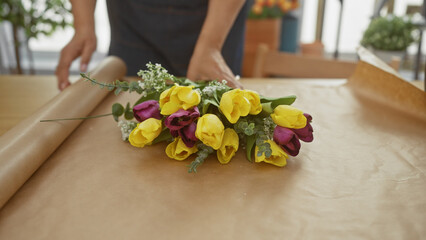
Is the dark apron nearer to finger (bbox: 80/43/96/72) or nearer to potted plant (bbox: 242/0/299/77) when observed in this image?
finger (bbox: 80/43/96/72)

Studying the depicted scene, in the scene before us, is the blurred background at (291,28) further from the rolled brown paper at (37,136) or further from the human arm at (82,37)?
the rolled brown paper at (37,136)

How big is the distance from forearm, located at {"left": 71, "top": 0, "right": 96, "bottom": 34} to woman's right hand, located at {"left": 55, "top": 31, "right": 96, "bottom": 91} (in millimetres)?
14

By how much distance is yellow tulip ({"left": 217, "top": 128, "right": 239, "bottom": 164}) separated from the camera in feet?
2.15

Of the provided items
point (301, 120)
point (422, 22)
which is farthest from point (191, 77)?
point (422, 22)

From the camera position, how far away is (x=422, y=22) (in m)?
2.45

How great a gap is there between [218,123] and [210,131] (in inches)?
0.8

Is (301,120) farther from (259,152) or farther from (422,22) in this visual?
(422,22)

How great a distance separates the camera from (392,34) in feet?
9.10

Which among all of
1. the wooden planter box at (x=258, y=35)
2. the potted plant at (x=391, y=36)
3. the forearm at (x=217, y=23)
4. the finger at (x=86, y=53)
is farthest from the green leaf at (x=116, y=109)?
the wooden planter box at (x=258, y=35)

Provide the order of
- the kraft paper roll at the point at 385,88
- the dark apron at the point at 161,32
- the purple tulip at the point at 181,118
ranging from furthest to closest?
the dark apron at the point at 161,32 < the kraft paper roll at the point at 385,88 < the purple tulip at the point at 181,118

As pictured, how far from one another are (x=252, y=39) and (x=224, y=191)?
2.98m

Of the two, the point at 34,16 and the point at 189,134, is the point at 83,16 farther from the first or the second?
the point at 34,16

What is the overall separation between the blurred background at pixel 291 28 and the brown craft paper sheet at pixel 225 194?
1611 mm

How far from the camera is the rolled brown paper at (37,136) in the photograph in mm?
587
